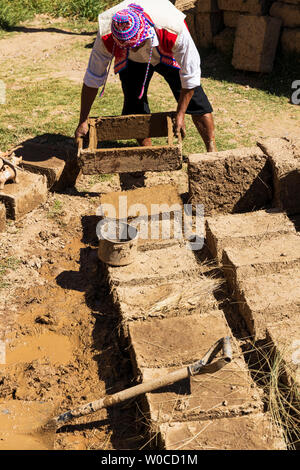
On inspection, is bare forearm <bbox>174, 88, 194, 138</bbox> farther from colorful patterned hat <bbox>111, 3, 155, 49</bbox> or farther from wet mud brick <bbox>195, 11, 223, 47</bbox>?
wet mud brick <bbox>195, 11, 223, 47</bbox>

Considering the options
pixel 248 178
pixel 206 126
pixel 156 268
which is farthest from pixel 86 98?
pixel 156 268

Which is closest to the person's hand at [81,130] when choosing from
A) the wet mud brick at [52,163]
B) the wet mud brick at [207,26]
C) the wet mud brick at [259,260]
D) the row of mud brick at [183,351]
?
the wet mud brick at [52,163]

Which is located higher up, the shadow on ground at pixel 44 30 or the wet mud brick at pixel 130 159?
the wet mud brick at pixel 130 159

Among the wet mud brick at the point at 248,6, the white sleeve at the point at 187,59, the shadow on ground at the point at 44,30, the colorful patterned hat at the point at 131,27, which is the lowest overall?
the shadow on ground at the point at 44,30

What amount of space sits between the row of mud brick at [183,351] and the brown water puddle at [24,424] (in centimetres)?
63

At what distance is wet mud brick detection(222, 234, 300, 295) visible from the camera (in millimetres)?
4137

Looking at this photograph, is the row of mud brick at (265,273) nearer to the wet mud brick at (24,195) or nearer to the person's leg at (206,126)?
the person's leg at (206,126)

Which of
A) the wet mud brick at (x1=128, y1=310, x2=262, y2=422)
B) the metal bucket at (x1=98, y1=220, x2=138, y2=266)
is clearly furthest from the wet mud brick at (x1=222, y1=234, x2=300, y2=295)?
the metal bucket at (x1=98, y1=220, x2=138, y2=266)

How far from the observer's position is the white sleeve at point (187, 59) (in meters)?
4.75

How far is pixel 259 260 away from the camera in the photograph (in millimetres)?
4203

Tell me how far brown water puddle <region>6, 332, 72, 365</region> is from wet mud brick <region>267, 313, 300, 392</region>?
1427 mm

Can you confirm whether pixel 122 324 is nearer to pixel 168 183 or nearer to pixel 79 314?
pixel 79 314

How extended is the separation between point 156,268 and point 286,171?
1454 millimetres

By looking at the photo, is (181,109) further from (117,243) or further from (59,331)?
(59,331)
